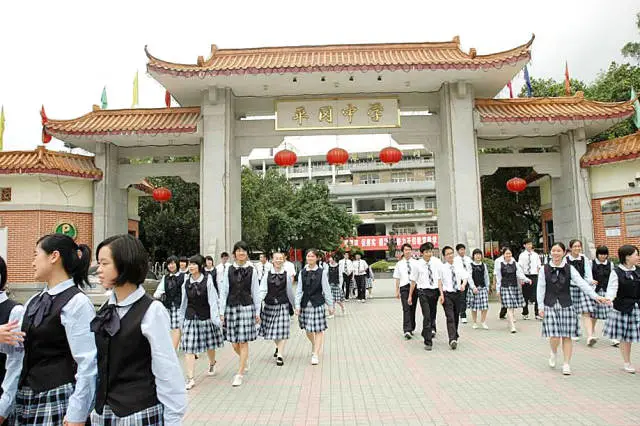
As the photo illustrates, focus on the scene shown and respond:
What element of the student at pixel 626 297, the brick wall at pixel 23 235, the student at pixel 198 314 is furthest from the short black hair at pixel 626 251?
the brick wall at pixel 23 235

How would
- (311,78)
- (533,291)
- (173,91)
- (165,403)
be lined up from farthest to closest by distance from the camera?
1. (173,91)
2. (311,78)
3. (533,291)
4. (165,403)

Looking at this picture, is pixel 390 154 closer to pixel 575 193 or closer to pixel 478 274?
pixel 478 274

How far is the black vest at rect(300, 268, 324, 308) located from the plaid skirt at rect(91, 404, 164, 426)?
478cm

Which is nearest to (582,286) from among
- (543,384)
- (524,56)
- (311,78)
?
(543,384)

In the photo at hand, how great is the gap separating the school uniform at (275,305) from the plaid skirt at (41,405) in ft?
13.5

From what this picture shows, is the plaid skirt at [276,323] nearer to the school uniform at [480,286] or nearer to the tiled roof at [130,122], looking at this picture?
the school uniform at [480,286]

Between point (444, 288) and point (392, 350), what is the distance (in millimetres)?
1320

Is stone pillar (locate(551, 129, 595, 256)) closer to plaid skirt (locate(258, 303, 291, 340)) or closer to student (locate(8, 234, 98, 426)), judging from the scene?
plaid skirt (locate(258, 303, 291, 340))

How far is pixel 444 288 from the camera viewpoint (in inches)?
312

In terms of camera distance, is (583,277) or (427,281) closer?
(583,277)

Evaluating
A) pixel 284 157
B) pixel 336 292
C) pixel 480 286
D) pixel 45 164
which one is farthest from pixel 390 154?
pixel 45 164

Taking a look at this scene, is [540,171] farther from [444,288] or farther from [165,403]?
[165,403]

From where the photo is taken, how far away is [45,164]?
1188 cm

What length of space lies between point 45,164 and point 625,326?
1222 centimetres
